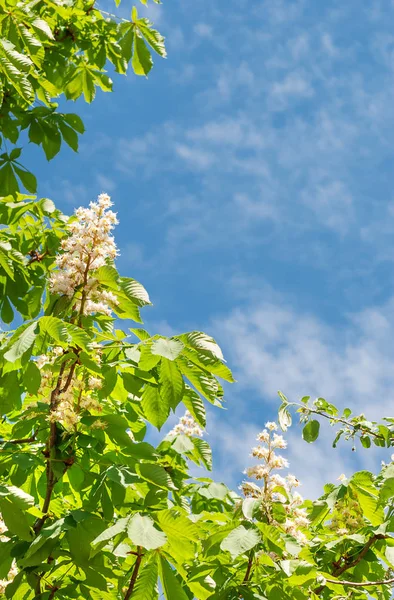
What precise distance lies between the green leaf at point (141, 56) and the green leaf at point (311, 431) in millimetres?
2687

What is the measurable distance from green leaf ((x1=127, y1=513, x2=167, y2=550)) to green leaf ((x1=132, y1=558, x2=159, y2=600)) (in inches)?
8.5

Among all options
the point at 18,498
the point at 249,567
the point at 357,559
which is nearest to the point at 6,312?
the point at 18,498

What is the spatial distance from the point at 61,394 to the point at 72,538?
484 millimetres

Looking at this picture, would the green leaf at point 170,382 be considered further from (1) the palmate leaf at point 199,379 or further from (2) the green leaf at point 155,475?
(2) the green leaf at point 155,475

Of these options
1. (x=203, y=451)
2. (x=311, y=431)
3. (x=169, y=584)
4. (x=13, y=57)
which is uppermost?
(x=13, y=57)

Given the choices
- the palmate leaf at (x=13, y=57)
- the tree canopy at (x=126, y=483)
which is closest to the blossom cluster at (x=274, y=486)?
the tree canopy at (x=126, y=483)

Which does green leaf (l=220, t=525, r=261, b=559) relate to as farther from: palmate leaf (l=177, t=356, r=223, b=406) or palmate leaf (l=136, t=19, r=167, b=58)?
palmate leaf (l=136, t=19, r=167, b=58)

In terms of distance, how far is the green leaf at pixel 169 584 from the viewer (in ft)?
6.18

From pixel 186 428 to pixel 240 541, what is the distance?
141 centimetres

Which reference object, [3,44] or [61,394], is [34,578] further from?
[3,44]

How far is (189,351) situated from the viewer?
1.95 m

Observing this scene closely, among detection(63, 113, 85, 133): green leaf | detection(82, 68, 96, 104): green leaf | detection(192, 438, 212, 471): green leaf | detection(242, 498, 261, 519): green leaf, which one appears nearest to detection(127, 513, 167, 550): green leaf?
detection(242, 498, 261, 519): green leaf

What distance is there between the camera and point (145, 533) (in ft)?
5.70

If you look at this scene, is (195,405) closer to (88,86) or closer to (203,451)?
(203,451)
